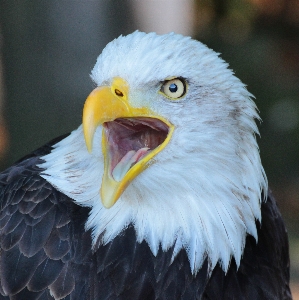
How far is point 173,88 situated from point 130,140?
0.26 meters

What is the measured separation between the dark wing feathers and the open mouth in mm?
302

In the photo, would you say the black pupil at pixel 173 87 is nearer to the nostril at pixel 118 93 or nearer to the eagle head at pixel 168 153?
the eagle head at pixel 168 153

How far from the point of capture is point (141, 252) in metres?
2.26

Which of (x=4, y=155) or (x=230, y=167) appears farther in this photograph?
(x=4, y=155)

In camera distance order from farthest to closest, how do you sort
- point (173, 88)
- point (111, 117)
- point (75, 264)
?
point (75, 264) → point (173, 88) → point (111, 117)

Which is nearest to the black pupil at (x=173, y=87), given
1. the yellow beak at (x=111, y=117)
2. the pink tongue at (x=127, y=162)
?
the yellow beak at (x=111, y=117)

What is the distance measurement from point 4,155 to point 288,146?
2844mm

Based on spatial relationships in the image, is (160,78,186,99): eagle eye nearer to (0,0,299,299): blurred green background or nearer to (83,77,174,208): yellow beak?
(83,77,174,208): yellow beak

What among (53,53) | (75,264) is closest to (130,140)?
(75,264)

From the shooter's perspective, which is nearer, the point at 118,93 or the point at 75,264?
the point at 118,93

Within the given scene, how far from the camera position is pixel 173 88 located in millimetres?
2090

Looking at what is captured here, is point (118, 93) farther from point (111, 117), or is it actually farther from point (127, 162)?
point (127, 162)

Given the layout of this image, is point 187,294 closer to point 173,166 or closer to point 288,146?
point 173,166

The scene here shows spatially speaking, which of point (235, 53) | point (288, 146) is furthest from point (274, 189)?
point (235, 53)
